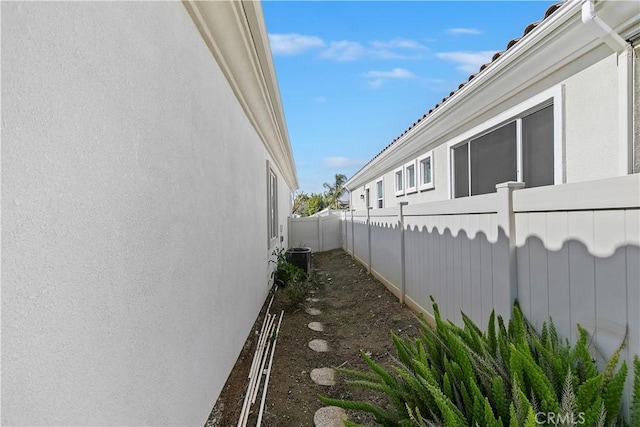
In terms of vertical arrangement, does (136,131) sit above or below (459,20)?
below

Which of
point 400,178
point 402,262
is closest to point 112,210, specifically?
point 402,262

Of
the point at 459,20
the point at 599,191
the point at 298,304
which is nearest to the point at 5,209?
the point at 599,191

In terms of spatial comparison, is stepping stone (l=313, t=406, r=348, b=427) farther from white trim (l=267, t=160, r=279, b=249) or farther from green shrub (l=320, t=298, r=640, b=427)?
white trim (l=267, t=160, r=279, b=249)

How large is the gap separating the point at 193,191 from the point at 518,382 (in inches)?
97.0

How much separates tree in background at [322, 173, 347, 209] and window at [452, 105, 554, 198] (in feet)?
120

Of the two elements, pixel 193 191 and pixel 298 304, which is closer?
pixel 193 191

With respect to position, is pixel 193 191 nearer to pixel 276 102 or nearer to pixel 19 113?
pixel 19 113

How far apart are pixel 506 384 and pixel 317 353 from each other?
9.29 feet

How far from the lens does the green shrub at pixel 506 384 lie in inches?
58.8

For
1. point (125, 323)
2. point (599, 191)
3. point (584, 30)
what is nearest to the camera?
point (125, 323)

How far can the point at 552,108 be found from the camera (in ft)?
12.9

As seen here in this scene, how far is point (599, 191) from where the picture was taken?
1.79m

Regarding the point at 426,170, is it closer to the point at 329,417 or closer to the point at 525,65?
the point at 525,65

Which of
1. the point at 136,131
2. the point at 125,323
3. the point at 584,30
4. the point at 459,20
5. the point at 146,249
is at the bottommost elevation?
the point at 125,323
